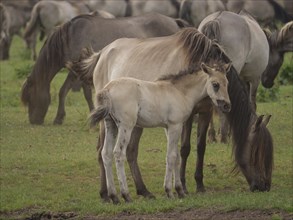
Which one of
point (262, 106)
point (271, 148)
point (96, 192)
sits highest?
point (271, 148)

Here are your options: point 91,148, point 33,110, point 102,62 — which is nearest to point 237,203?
point 102,62

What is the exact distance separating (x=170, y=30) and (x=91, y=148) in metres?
2.98

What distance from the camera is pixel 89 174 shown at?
42.8 feet

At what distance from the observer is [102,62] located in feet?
39.1

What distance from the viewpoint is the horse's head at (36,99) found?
56.4 ft

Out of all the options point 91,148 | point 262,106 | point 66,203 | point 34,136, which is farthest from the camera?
point 262,106

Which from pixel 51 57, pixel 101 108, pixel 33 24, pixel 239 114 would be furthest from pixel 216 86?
pixel 33 24

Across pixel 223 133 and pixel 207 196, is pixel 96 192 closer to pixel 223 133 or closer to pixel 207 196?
pixel 207 196

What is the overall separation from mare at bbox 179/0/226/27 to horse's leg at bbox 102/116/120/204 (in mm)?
18197

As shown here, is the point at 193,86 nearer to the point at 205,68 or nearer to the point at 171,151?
the point at 205,68

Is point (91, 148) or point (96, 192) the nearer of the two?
point (96, 192)

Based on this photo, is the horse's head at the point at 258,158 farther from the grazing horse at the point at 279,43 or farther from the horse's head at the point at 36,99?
the horse's head at the point at 36,99

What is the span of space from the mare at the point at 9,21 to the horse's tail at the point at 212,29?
53.5 feet

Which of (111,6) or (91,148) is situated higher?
(91,148)
